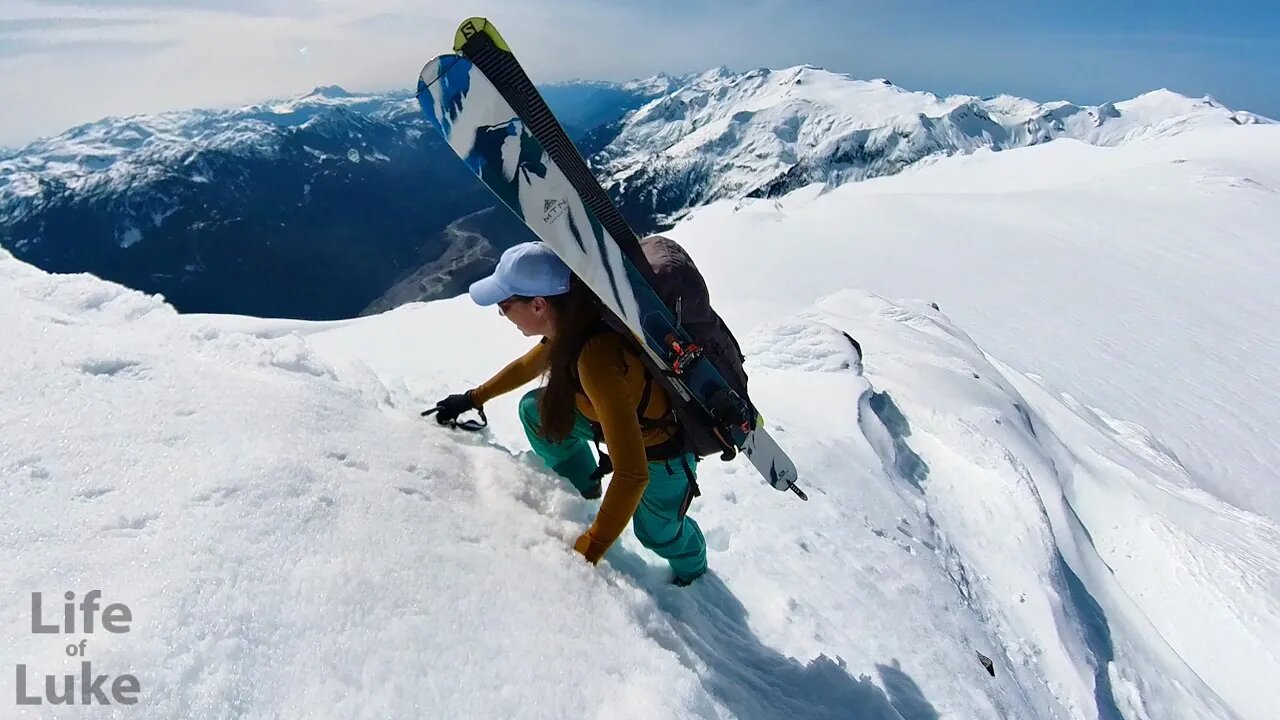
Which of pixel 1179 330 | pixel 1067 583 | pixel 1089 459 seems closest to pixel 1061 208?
pixel 1179 330

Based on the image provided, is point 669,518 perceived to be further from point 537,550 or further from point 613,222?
point 613,222

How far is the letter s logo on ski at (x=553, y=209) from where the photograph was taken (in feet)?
11.9

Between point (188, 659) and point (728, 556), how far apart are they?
13.2 feet

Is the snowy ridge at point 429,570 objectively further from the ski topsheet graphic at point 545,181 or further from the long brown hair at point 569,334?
the ski topsheet graphic at point 545,181

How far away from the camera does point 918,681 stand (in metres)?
4.84

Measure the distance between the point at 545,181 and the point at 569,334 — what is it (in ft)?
2.92

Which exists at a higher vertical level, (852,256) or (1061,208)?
(1061,208)

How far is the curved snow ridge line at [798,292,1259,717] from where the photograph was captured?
693cm

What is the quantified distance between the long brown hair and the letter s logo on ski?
0.37m

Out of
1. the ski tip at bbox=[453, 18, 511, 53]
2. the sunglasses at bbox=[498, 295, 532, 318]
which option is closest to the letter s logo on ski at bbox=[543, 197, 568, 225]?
the sunglasses at bbox=[498, 295, 532, 318]

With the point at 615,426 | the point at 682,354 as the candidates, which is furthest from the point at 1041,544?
the point at 615,426

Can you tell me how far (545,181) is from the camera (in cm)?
364

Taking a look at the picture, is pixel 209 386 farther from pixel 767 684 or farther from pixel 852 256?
pixel 852 256

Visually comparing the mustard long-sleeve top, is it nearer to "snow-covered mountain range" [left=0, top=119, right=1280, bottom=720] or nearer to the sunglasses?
"snow-covered mountain range" [left=0, top=119, right=1280, bottom=720]
